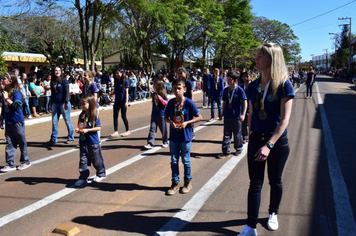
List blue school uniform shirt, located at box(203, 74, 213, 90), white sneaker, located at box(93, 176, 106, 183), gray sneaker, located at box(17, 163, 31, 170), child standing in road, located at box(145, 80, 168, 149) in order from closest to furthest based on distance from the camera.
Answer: white sneaker, located at box(93, 176, 106, 183) < gray sneaker, located at box(17, 163, 31, 170) < child standing in road, located at box(145, 80, 168, 149) < blue school uniform shirt, located at box(203, 74, 213, 90)

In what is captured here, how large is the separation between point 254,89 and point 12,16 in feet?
45.9

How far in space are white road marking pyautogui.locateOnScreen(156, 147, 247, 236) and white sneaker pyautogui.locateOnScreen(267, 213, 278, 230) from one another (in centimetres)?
93

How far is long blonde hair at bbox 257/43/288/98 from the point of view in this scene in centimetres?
298

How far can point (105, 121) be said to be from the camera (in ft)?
38.7

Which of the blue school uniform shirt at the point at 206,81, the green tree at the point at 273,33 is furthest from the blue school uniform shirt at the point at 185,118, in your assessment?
the green tree at the point at 273,33

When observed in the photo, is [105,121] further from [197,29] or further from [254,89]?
[197,29]

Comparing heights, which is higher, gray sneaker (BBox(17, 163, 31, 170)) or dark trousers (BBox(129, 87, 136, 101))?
dark trousers (BBox(129, 87, 136, 101))

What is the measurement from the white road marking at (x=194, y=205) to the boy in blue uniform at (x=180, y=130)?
29 centimetres

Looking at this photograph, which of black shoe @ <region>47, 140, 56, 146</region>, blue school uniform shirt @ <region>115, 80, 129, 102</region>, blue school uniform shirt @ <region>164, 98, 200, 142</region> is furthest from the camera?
blue school uniform shirt @ <region>115, 80, 129, 102</region>

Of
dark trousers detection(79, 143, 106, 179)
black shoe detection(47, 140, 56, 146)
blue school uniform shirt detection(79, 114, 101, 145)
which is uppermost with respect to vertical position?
blue school uniform shirt detection(79, 114, 101, 145)

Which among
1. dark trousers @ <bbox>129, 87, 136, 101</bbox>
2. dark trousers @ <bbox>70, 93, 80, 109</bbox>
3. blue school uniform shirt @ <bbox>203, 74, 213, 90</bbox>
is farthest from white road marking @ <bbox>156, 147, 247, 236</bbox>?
dark trousers @ <bbox>129, 87, 136, 101</bbox>

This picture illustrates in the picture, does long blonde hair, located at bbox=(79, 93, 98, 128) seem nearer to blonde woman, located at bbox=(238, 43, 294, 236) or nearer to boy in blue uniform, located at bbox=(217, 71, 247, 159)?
blonde woman, located at bbox=(238, 43, 294, 236)

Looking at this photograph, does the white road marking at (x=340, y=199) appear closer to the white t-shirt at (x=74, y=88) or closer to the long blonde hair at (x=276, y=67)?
the long blonde hair at (x=276, y=67)

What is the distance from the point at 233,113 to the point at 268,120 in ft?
10.9
